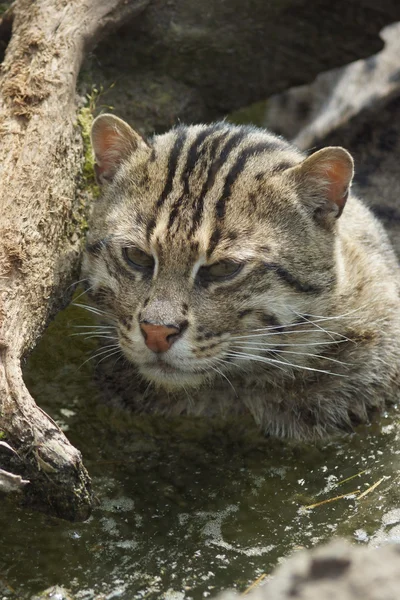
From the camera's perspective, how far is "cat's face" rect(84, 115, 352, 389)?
6.20 meters

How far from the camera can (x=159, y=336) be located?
5.98 metres

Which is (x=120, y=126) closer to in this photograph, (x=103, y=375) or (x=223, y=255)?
(x=223, y=255)

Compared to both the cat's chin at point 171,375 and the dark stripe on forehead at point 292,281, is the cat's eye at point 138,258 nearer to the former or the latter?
the cat's chin at point 171,375

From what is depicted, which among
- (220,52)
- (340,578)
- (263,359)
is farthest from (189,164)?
(340,578)

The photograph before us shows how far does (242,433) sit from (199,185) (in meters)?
2.10

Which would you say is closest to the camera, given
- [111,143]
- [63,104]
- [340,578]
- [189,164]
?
[340,578]

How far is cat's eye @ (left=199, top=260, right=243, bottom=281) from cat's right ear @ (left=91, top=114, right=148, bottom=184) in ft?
4.19

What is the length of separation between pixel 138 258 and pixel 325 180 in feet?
4.77

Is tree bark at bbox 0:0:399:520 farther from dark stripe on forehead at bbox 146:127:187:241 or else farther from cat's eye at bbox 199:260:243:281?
A: cat's eye at bbox 199:260:243:281

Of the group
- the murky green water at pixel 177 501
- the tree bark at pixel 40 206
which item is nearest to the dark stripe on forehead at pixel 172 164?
the tree bark at pixel 40 206

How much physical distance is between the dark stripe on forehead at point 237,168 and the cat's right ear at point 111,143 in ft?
2.60

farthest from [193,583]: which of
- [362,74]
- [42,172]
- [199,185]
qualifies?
[362,74]

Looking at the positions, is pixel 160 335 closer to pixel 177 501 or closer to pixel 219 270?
pixel 219 270

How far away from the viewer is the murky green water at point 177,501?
586 cm
